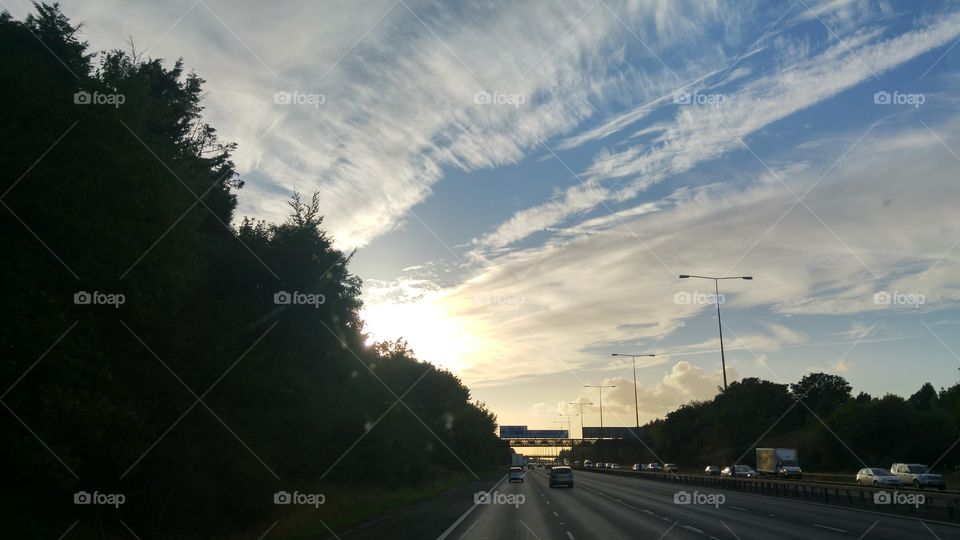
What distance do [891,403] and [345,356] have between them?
225 ft

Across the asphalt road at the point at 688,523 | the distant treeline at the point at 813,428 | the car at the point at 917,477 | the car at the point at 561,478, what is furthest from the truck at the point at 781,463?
the asphalt road at the point at 688,523

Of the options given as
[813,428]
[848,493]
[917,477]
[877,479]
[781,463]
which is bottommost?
[848,493]

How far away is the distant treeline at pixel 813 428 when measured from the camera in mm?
75938

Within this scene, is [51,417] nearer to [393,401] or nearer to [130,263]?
[130,263]

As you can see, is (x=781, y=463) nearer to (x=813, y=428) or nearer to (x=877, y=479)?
(x=877, y=479)

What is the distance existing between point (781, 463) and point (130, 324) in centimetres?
6657

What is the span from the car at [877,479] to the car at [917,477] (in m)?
0.64

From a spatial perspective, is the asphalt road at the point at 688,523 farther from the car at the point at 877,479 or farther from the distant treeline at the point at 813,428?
the distant treeline at the point at 813,428

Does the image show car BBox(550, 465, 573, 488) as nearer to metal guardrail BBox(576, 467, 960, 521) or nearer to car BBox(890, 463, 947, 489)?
metal guardrail BBox(576, 467, 960, 521)

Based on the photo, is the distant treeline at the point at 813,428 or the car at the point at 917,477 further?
the distant treeline at the point at 813,428

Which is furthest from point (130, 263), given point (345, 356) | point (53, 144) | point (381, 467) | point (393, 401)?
point (393, 401)

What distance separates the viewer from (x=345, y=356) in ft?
123

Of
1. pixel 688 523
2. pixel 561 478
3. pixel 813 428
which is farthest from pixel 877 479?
pixel 813 428

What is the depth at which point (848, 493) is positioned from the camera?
123 feet
